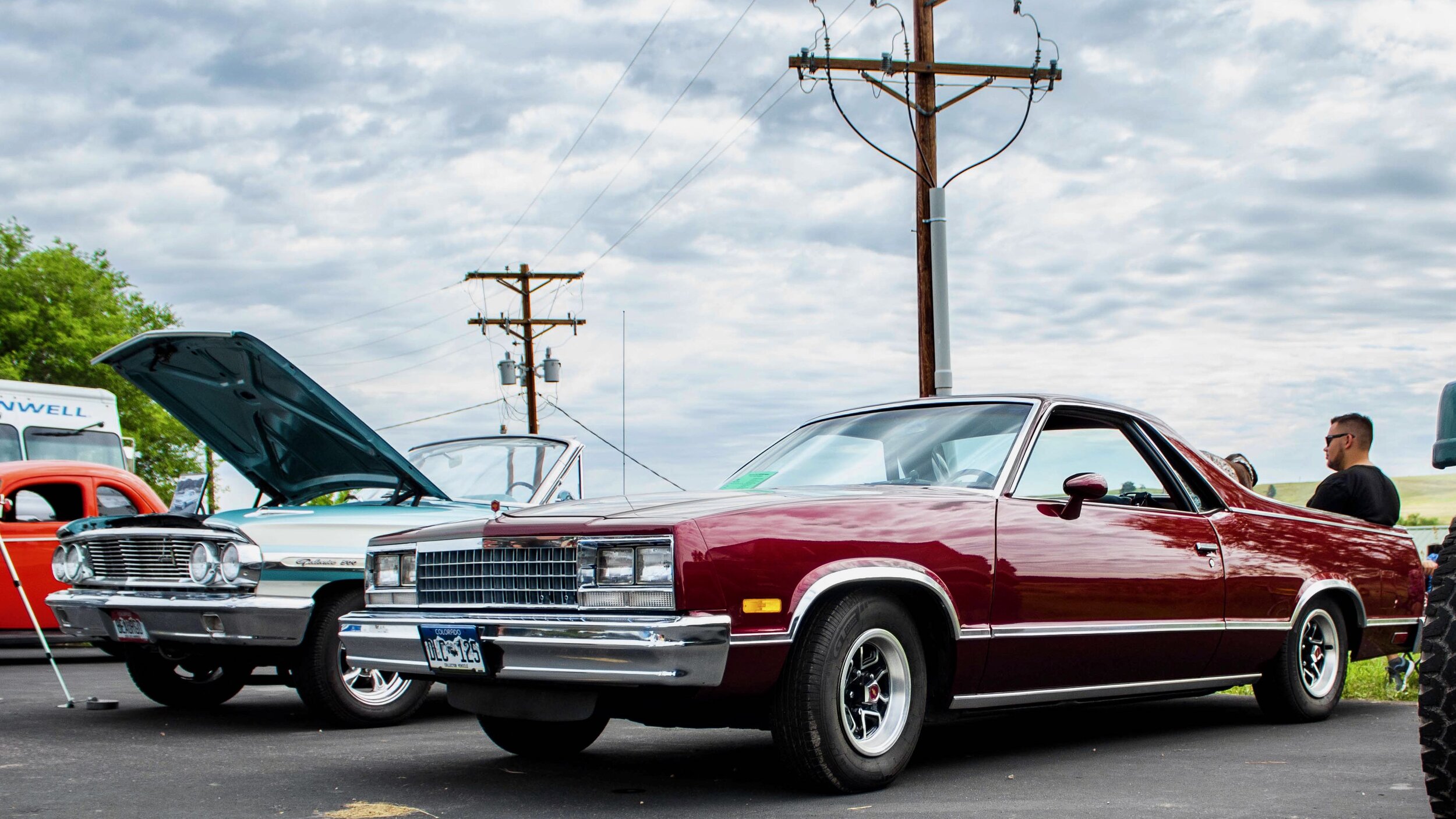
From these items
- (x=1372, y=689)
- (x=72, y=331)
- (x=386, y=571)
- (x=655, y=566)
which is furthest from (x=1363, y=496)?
(x=72, y=331)

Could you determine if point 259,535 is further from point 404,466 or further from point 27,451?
point 27,451

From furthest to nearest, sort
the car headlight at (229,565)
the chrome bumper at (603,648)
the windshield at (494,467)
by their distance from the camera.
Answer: the windshield at (494,467), the car headlight at (229,565), the chrome bumper at (603,648)

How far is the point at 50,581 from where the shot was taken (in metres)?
12.7

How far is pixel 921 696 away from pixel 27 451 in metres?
15.1

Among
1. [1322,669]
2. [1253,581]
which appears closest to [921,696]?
[1253,581]

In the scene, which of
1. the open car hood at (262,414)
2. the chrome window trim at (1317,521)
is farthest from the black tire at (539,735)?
the chrome window trim at (1317,521)

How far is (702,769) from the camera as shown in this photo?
233 inches

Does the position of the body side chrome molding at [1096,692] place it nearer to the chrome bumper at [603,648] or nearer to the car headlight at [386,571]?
the chrome bumper at [603,648]

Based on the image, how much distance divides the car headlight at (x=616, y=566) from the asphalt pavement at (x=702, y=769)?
78 cm

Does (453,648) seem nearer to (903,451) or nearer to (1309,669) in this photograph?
(903,451)

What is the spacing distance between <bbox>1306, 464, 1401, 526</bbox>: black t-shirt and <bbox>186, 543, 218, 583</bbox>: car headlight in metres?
6.24

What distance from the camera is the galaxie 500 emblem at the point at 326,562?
746cm

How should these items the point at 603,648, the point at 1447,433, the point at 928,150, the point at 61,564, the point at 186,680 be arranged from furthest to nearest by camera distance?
the point at 928,150 → the point at 186,680 → the point at 61,564 → the point at 603,648 → the point at 1447,433

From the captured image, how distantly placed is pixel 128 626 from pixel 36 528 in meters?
5.81
